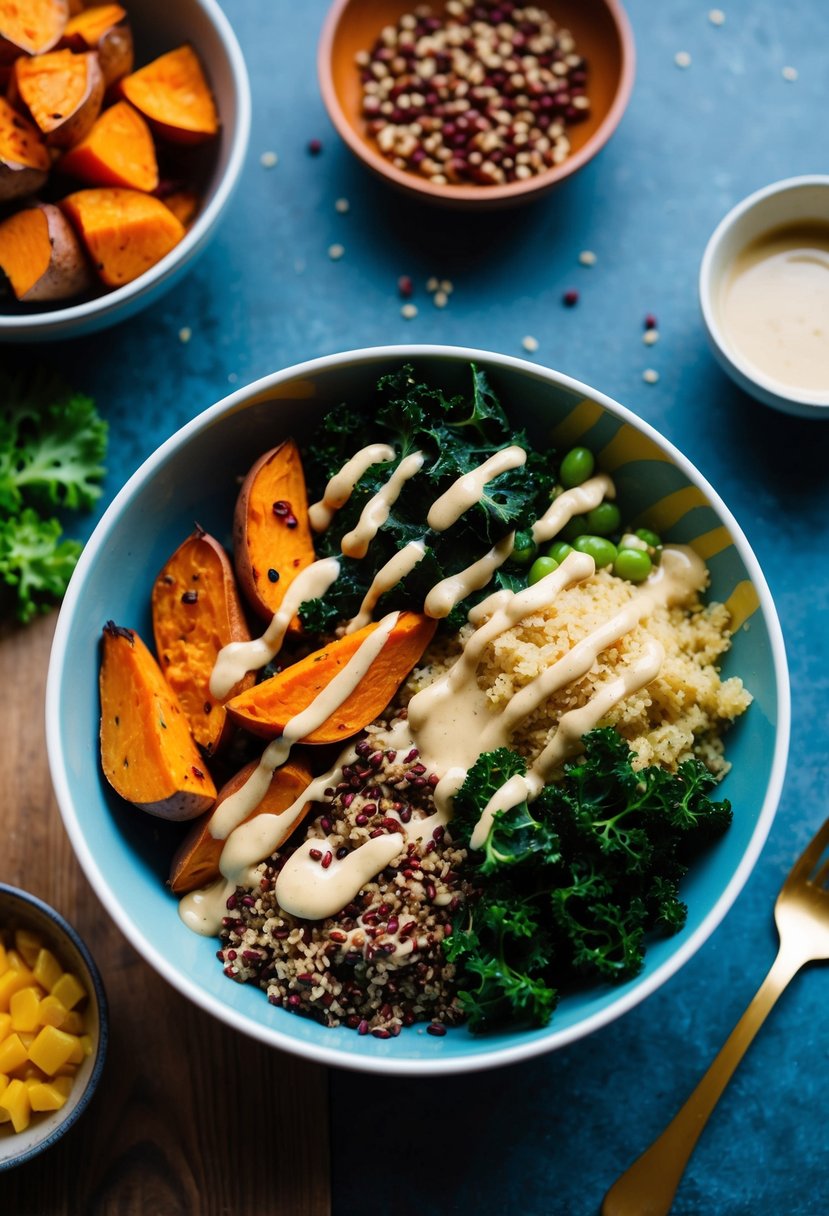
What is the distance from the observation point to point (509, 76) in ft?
9.73

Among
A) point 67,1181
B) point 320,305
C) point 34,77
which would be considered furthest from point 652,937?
point 34,77

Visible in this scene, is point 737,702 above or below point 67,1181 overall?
above

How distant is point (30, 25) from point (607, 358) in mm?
1582

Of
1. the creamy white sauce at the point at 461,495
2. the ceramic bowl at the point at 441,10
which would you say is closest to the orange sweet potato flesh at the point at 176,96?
the ceramic bowl at the point at 441,10

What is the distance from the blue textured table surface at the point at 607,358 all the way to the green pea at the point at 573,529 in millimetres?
486

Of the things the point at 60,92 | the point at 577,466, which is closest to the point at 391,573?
the point at 577,466

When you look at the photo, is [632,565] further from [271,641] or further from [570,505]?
[271,641]

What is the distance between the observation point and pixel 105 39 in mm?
2695

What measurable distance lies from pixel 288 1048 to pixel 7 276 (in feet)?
5.99

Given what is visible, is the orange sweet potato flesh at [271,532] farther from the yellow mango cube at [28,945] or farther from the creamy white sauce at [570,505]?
the yellow mango cube at [28,945]

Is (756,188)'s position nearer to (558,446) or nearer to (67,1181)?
(558,446)

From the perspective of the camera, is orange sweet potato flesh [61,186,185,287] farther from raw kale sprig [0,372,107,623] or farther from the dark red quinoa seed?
the dark red quinoa seed

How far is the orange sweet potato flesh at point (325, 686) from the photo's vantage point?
7.60 ft

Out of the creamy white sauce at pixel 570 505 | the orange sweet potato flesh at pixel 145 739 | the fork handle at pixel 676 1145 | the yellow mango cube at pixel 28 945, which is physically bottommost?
the fork handle at pixel 676 1145
